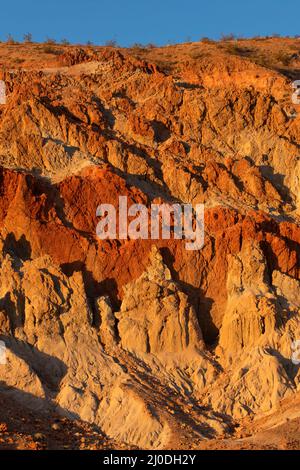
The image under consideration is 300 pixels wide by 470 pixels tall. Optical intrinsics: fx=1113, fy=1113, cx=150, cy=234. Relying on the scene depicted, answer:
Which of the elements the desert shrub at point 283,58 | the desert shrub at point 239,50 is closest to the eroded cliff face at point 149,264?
the desert shrub at point 283,58

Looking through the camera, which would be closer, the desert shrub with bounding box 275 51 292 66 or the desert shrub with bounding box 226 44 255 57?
the desert shrub with bounding box 275 51 292 66

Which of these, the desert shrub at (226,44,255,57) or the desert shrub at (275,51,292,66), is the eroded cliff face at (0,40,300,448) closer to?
the desert shrub at (275,51,292,66)

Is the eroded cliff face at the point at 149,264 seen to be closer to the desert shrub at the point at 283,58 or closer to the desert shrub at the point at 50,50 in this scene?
the desert shrub at the point at 50,50

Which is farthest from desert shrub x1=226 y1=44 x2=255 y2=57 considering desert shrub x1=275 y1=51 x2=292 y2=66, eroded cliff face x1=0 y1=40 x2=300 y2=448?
eroded cliff face x1=0 y1=40 x2=300 y2=448

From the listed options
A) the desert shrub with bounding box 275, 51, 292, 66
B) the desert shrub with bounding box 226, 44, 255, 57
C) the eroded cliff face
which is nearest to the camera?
the eroded cliff face

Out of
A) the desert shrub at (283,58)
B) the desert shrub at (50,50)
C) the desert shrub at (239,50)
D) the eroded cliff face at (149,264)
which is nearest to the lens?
the eroded cliff face at (149,264)

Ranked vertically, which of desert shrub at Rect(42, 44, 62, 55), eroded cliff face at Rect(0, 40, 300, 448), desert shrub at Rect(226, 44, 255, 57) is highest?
desert shrub at Rect(226, 44, 255, 57)

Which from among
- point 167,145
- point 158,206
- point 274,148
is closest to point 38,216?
point 158,206

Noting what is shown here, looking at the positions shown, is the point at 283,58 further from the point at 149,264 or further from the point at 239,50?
the point at 149,264

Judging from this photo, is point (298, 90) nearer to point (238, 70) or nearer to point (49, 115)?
point (238, 70)
